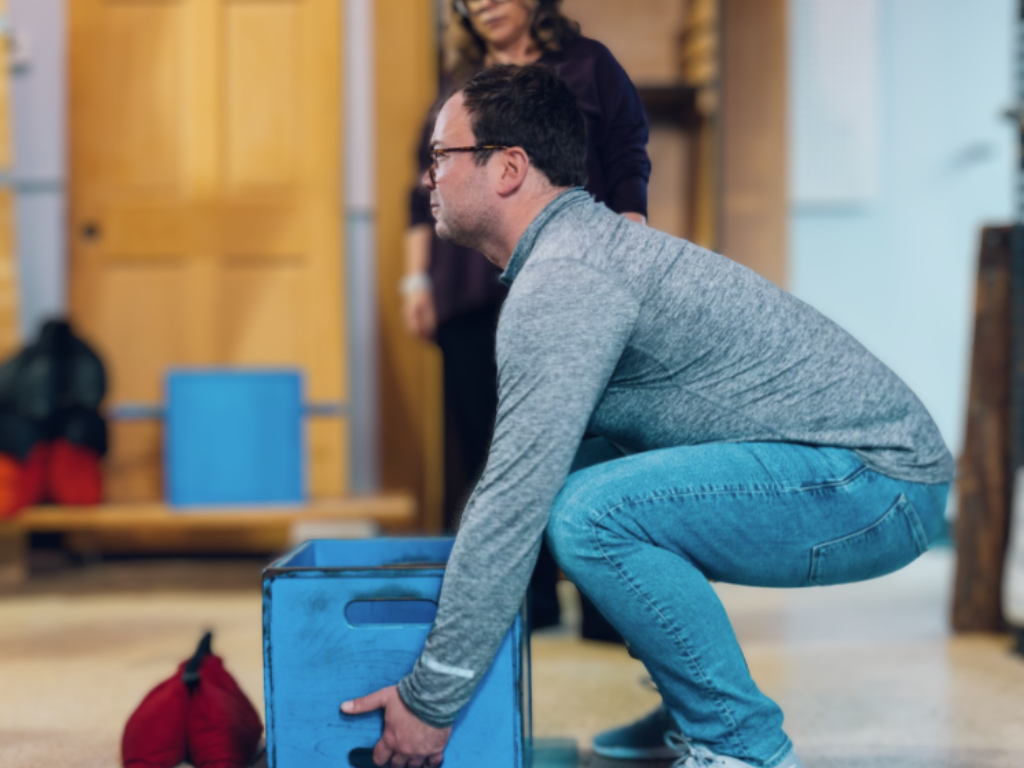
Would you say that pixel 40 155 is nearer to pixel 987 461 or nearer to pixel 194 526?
pixel 194 526

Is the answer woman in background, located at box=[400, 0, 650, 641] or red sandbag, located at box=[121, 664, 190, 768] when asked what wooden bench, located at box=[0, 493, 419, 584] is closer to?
woman in background, located at box=[400, 0, 650, 641]

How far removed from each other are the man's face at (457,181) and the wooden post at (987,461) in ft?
5.21

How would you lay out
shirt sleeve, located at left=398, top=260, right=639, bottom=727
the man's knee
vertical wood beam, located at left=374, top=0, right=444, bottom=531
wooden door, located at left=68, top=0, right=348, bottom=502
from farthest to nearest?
Result: wooden door, located at left=68, top=0, right=348, bottom=502
vertical wood beam, located at left=374, top=0, right=444, bottom=531
the man's knee
shirt sleeve, located at left=398, top=260, right=639, bottom=727

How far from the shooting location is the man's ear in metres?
1.27

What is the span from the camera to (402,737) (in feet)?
3.90

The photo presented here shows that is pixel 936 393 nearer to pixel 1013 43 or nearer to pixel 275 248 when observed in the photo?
pixel 1013 43

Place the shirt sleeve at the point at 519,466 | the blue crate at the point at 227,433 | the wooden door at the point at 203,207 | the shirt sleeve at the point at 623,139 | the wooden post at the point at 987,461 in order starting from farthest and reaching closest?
the wooden door at the point at 203,207
the blue crate at the point at 227,433
the wooden post at the point at 987,461
the shirt sleeve at the point at 623,139
the shirt sleeve at the point at 519,466

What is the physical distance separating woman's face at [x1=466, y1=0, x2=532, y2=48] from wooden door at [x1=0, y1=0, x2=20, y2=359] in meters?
2.15

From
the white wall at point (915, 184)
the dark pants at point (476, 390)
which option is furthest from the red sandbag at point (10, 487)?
the white wall at point (915, 184)

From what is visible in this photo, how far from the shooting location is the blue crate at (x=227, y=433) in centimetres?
308

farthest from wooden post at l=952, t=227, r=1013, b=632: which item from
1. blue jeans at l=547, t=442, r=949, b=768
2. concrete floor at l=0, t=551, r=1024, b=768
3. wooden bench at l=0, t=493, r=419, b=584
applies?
wooden bench at l=0, t=493, r=419, b=584

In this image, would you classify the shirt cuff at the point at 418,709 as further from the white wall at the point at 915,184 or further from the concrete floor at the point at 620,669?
the white wall at the point at 915,184

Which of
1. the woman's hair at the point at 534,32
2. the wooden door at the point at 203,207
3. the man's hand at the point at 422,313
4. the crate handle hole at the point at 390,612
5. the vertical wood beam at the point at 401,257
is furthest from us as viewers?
the wooden door at the point at 203,207

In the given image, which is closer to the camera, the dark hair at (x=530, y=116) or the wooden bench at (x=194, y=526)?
the dark hair at (x=530, y=116)
